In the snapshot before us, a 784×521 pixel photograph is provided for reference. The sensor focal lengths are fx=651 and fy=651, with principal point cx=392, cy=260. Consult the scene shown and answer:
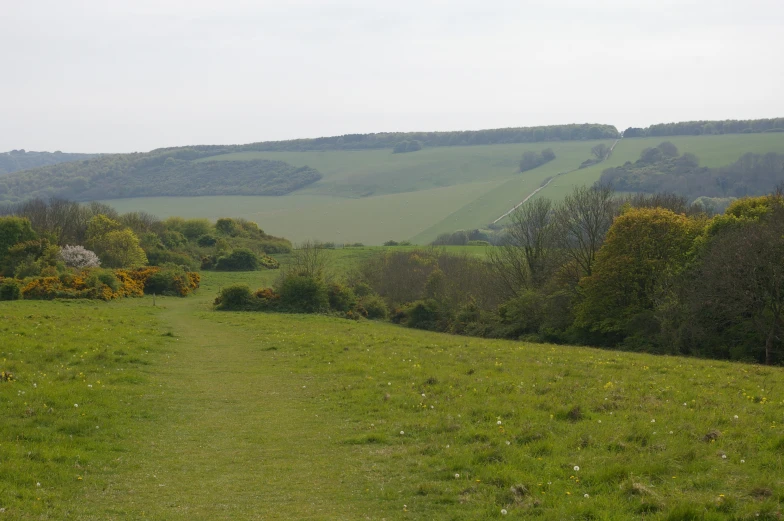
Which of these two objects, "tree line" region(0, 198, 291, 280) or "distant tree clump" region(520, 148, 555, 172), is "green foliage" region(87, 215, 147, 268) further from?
"distant tree clump" region(520, 148, 555, 172)

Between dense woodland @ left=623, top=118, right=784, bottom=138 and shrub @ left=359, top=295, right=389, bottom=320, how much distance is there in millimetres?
119270

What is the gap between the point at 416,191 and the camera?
142000mm

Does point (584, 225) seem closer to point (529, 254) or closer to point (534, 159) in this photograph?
point (529, 254)

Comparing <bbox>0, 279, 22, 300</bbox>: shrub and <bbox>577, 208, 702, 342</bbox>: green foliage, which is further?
<bbox>0, 279, 22, 300</bbox>: shrub

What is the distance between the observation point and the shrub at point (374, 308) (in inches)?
2222

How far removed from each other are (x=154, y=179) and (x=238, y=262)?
9626 centimetres

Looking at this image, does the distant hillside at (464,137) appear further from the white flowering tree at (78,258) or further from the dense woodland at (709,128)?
the white flowering tree at (78,258)

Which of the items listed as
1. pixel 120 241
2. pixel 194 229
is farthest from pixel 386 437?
pixel 194 229

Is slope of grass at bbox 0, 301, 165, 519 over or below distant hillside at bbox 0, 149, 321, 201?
below

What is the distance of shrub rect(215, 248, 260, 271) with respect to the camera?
82250 millimetres

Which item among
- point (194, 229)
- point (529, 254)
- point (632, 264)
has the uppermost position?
point (632, 264)

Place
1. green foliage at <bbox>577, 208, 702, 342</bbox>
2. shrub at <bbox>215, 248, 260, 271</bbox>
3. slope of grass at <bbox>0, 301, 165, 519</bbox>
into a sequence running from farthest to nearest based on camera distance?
shrub at <bbox>215, 248, 260, 271</bbox>
green foliage at <bbox>577, 208, 702, 342</bbox>
slope of grass at <bbox>0, 301, 165, 519</bbox>

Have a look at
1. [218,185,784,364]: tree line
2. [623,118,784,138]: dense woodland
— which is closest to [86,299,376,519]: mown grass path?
[218,185,784,364]: tree line

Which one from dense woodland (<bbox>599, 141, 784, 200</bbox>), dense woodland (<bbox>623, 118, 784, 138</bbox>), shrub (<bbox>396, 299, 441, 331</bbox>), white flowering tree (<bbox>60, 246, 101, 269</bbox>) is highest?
dense woodland (<bbox>623, 118, 784, 138</bbox>)
